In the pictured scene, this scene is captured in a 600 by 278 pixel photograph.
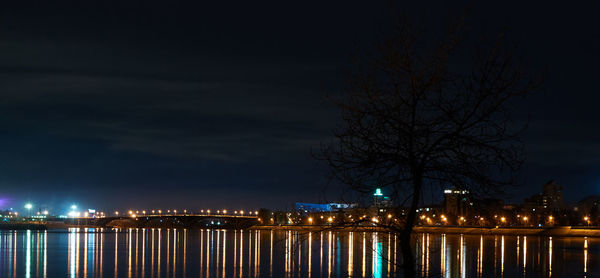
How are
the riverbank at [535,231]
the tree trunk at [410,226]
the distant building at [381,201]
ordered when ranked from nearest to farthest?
the tree trunk at [410,226] < the distant building at [381,201] < the riverbank at [535,231]

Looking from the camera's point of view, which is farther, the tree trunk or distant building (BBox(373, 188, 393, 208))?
distant building (BBox(373, 188, 393, 208))

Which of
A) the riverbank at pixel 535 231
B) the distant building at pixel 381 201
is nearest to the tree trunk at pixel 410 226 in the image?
the distant building at pixel 381 201

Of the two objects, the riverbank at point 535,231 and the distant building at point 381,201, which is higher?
the distant building at point 381,201

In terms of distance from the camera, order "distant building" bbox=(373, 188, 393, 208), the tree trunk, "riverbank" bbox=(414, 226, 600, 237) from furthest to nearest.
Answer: "riverbank" bbox=(414, 226, 600, 237) < "distant building" bbox=(373, 188, 393, 208) < the tree trunk

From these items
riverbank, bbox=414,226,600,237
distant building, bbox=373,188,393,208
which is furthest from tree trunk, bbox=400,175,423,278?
riverbank, bbox=414,226,600,237

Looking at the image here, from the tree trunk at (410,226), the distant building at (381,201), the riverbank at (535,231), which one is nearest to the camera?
the tree trunk at (410,226)

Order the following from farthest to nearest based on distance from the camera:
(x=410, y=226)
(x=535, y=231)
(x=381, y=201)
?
(x=535, y=231)
(x=381, y=201)
(x=410, y=226)

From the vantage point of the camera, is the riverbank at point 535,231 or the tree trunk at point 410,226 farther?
the riverbank at point 535,231

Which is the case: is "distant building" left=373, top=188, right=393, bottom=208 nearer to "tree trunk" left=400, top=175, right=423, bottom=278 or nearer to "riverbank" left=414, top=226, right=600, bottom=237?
"tree trunk" left=400, top=175, right=423, bottom=278

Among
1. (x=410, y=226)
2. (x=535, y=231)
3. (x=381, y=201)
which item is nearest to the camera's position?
(x=410, y=226)

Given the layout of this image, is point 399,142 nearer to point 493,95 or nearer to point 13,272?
point 493,95

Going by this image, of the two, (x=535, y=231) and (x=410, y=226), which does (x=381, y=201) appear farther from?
(x=535, y=231)

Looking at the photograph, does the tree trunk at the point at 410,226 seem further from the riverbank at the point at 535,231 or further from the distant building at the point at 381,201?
the riverbank at the point at 535,231

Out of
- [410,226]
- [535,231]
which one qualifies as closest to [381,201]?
[410,226]
